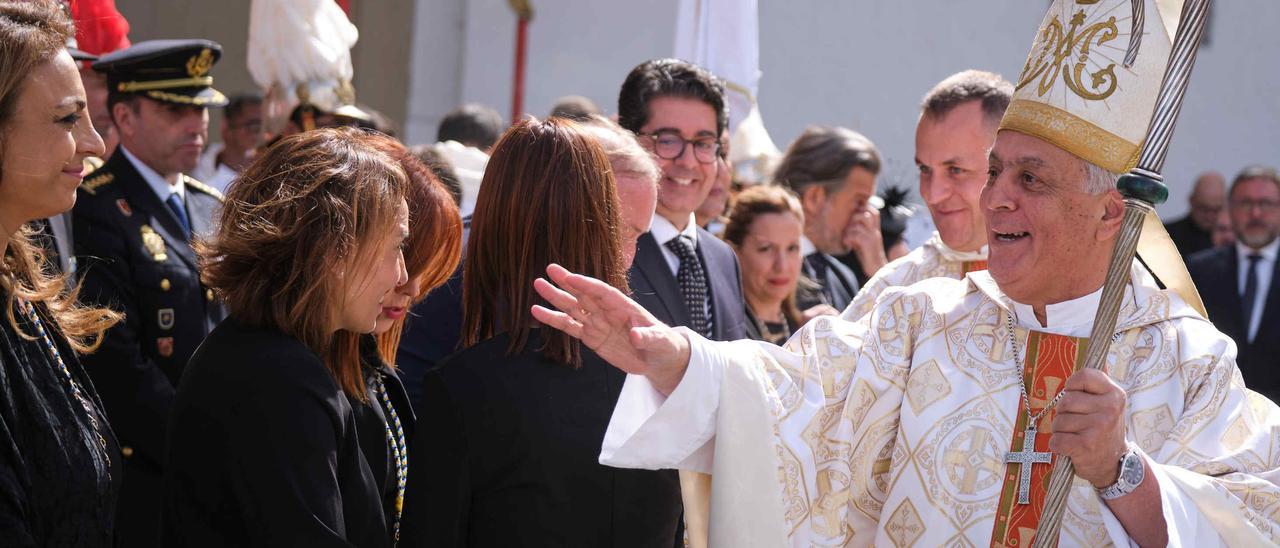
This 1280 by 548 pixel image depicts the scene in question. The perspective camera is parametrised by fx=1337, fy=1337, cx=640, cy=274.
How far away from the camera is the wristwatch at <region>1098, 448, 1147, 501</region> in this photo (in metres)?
2.52

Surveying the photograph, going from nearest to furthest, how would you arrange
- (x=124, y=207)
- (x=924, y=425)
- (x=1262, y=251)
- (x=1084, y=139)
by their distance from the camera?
(x=1084, y=139) < (x=924, y=425) < (x=124, y=207) < (x=1262, y=251)

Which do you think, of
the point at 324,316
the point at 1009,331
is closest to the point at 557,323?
the point at 324,316

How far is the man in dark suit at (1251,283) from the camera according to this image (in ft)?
25.6

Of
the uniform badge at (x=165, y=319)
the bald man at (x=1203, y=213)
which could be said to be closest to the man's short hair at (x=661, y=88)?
the uniform badge at (x=165, y=319)

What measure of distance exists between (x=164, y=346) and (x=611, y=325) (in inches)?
87.5

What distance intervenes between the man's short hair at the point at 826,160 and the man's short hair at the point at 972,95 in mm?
1989

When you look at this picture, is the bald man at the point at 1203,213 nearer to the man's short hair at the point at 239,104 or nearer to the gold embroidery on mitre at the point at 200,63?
the man's short hair at the point at 239,104

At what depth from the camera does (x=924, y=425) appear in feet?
9.43

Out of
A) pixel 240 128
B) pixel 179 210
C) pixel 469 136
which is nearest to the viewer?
pixel 179 210

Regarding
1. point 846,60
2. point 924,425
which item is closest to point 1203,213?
point 846,60

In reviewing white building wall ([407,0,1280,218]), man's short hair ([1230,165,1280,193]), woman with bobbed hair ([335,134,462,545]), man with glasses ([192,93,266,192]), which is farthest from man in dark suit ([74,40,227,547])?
man's short hair ([1230,165,1280,193])

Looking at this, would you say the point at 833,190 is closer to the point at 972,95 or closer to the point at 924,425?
the point at 972,95

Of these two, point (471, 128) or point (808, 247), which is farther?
point (471, 128)

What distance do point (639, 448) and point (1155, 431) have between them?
3.63 ft
